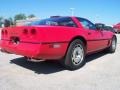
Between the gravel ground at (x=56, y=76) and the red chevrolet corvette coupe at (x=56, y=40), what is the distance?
39cm

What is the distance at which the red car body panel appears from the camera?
426 centimetres

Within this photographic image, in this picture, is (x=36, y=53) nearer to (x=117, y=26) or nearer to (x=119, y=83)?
(x=119, y=83)

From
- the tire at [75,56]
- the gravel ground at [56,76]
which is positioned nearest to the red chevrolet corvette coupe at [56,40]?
the tire at [75,56]

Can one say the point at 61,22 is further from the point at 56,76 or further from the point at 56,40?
the point at 56,76

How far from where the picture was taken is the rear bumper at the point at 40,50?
424 centimetres

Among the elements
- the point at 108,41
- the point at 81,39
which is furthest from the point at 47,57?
the point at 108,41

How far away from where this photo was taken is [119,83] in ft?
13.2

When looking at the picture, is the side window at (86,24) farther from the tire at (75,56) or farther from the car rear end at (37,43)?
the car rear end at (37,43)

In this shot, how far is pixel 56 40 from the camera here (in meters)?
4.46

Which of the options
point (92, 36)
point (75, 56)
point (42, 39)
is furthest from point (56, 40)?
point (92, 36)

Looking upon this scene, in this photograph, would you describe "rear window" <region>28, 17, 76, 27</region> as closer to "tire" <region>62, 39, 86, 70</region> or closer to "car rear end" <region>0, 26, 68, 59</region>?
"tire" <region>62, 39, 86, 70</region>

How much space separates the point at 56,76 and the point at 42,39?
904 mm

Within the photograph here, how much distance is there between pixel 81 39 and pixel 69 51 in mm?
654

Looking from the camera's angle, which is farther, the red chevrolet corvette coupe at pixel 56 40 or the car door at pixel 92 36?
the car door at pixel 92 36
